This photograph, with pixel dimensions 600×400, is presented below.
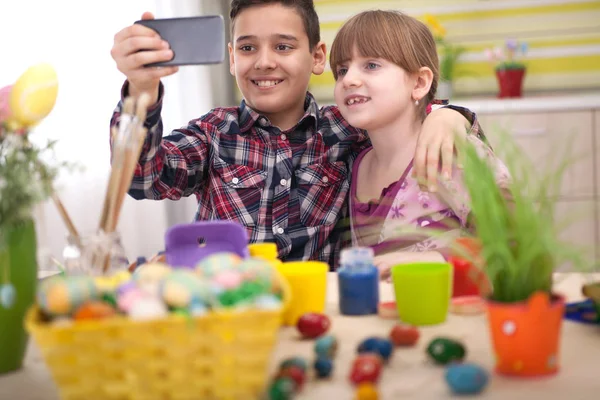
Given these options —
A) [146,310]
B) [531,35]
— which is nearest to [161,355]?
[146,310]

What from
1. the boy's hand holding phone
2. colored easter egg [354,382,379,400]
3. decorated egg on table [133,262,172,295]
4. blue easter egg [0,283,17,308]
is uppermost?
the boy's hand holding phone

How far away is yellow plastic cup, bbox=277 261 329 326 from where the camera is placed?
88 centimetres

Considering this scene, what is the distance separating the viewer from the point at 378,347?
708 millimetres

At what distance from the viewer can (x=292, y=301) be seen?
0.87 m

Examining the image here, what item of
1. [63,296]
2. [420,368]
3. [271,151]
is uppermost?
[271,151]

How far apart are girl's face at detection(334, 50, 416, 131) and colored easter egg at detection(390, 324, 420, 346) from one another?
0.77 metres

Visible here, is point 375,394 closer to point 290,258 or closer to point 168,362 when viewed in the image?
point 168,362

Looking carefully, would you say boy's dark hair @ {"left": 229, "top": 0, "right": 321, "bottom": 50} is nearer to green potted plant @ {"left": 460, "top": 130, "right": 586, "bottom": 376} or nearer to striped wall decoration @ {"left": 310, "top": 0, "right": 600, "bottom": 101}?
green potted plant @ {"left": 460, "top": 130, "right": 586, "bottom": 376}

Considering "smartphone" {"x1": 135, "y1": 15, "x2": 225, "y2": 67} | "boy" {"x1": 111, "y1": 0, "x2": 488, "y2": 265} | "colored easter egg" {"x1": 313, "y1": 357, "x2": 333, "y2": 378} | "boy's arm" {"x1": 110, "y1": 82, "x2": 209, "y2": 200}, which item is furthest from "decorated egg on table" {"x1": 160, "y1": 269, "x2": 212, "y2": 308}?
"boy" {"x1": 111, "y1": 0, "x2": 488, "y2": 265}

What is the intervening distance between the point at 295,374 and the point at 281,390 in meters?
0.04

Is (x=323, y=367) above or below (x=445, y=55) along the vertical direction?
below

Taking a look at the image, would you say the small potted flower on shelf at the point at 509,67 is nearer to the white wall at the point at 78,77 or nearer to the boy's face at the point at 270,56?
the white wall at the point at 78,77

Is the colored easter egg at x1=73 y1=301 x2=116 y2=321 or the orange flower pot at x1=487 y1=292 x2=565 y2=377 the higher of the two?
the colored easter egg at x1=73 y1=301 x2=116 y2=321

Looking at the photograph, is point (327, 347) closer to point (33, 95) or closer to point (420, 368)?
point (420, 368)
